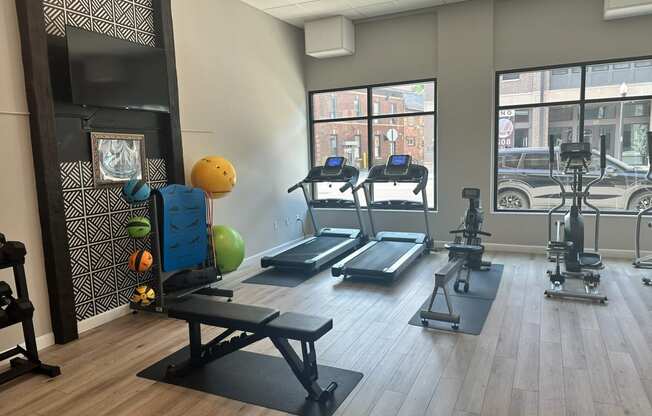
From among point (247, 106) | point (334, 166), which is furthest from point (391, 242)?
point (247, 106)

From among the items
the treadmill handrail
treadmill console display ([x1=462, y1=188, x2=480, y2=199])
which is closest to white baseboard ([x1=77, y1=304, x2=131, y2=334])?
the treadmill handrail

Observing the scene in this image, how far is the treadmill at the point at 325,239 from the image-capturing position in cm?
595

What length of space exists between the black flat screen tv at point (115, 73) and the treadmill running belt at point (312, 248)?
7.95 feet

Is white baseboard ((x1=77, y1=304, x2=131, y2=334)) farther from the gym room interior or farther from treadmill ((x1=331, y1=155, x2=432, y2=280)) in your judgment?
treadmill ((x1=331, y1=155, x2=432, y2=280))

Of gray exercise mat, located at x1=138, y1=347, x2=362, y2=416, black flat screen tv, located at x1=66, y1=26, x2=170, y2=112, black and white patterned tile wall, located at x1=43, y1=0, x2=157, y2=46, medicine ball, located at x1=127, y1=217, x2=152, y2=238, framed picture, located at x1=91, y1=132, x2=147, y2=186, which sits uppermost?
black and white patterned tile wall, located at x1=43, y1=0, x2=157, y2=46

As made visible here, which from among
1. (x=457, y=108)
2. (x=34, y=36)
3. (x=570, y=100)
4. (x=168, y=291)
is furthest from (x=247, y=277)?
(x=570, y=100)

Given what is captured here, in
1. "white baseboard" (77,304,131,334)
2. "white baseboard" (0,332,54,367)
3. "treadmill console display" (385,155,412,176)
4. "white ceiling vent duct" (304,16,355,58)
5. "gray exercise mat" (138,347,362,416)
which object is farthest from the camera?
"white ceiling vent duct" (304,16,355,58)

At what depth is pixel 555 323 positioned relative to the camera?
13.1 feet

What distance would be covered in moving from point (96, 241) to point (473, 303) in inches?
144

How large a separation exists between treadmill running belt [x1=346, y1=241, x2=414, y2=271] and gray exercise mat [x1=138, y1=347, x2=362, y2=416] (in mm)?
2266

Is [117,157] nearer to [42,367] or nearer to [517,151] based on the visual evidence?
[42,367]

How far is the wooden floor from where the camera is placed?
2842 mm

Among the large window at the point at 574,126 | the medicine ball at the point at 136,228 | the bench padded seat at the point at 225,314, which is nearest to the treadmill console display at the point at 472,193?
the large window at the point at 574,126

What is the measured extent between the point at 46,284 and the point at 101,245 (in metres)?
0.60
